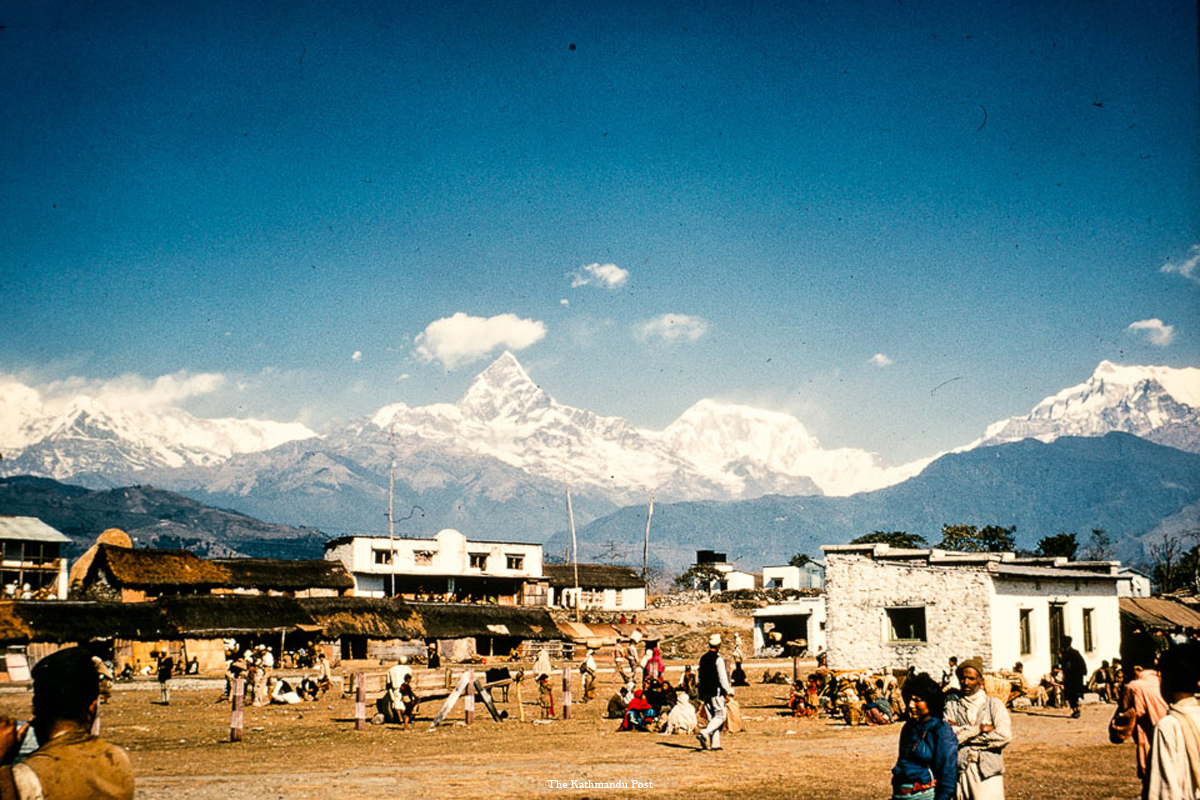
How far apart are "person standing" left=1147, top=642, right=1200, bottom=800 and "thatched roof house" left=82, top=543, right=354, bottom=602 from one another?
6484cm

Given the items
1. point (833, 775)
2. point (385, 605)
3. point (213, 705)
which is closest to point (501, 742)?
point (833, 775)

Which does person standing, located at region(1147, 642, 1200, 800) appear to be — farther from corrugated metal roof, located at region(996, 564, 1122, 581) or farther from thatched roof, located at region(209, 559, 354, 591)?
thatched roof, located at region(209, 559, 354, 591)

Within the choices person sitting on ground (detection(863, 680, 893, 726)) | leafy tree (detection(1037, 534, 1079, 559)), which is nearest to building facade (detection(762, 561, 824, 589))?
leafy tree (detection(1037, 534, 1079, 559))

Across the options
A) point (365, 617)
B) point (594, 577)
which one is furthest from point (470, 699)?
point (594, 577)

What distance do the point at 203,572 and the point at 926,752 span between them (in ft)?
223

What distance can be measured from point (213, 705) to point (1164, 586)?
104 metres

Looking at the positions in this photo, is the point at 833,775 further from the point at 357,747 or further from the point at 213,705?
the point at 213,705

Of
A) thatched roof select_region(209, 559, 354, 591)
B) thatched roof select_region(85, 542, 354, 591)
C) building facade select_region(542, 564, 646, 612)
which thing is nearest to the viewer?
thatched roof select_region(85, 542, 354, 591)

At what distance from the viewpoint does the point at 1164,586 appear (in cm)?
10762

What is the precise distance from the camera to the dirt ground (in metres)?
13.7

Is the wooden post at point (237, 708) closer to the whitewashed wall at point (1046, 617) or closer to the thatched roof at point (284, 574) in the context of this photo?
the whitewashed wall at point (1046, 617)

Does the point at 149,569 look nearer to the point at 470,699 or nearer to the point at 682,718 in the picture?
the point at 470,699

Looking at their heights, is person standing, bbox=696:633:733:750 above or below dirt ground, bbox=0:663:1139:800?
above

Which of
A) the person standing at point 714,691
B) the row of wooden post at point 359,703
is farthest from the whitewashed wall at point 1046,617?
the person standing at point 714,691
